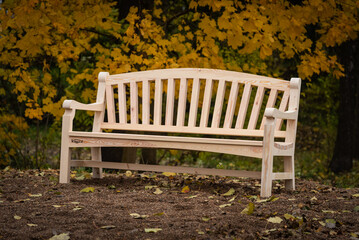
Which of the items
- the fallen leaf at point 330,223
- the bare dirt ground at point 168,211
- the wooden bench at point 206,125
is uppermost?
the wooden bench at point 206,125

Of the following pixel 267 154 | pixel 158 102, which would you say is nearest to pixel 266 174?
pixel 267 154

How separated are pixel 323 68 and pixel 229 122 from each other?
1.64 meters

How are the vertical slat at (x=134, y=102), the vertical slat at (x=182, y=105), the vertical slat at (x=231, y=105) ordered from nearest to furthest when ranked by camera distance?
the vertical slat at (x=231, y=105), the vertical slat at (x=182, y=105), the vertical slat at (x=134, y=102)

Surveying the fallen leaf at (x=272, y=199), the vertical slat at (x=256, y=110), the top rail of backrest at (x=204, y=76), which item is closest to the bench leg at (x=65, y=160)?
the top rail of backrest at (x=204, y=76)

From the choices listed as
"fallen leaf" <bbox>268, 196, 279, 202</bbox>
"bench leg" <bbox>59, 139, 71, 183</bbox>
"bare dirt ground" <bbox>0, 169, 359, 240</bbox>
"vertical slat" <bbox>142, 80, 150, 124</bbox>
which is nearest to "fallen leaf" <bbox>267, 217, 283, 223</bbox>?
"bare dirt ground" <bbox>0, 169, 359, 240</bbox>

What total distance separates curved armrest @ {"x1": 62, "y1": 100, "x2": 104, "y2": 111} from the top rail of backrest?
0.91 ft

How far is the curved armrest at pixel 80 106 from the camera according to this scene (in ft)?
16.0

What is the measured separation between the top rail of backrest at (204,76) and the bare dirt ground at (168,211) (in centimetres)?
100

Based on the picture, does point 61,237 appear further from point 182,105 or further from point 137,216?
point 182,105

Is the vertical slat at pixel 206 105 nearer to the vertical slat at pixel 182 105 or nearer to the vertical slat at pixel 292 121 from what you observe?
the vertical slat at pixel 182 105

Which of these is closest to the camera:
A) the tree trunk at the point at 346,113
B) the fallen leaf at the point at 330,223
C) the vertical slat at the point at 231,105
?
the fallen leaf at the point at 330,223

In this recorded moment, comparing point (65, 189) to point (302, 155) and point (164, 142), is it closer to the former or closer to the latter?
point (164, 142)

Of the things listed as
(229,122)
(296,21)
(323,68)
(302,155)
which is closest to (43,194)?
(229,122)

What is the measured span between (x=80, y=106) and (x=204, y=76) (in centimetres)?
124
